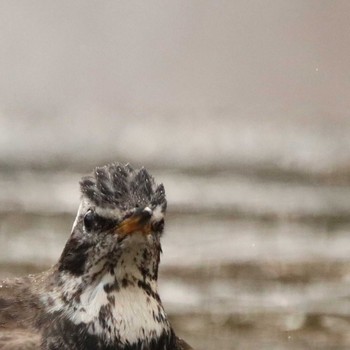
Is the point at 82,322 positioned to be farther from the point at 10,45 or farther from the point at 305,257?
the point at 10,45

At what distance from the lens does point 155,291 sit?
12.1 ft

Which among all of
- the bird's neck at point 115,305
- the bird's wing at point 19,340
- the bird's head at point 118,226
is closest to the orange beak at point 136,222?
the bird's head at point 118,226

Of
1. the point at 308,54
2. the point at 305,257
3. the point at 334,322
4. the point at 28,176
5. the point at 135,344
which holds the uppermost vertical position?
the point at 308,54

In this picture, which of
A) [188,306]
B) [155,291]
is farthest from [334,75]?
[155,291]

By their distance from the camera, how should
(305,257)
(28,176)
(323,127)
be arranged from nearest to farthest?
(305,257), (28,176), (323,127)

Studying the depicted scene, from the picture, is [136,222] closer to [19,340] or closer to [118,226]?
[118,226]

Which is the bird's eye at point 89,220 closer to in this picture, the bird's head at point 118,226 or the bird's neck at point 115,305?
the bird's head at point 118,226

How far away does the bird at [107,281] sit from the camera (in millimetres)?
3582

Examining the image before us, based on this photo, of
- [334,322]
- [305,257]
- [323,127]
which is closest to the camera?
[334,322]

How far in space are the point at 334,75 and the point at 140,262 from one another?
3.01 m

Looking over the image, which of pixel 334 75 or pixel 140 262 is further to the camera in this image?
pixel 334 75

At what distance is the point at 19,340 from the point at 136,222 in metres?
0.41

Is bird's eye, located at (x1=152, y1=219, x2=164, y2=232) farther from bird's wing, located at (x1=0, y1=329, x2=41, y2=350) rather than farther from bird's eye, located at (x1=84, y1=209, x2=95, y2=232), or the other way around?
bird's wing, located at (x1=0, y1=329, x2=41, y2=350)

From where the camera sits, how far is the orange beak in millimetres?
3525
